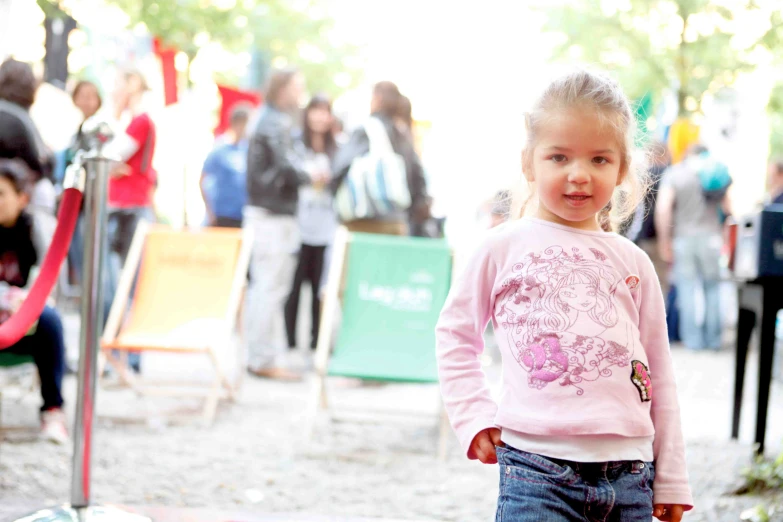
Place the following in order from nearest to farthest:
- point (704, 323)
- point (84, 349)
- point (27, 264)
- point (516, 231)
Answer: point (516, 231)
point (84, 349)
point (27, 264)
point (704, 323)

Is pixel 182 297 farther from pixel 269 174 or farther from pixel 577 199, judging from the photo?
pixel 577 199

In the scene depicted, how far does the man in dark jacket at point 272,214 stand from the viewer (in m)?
6.29

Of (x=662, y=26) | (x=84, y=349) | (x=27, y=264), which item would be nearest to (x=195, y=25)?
(x=27, y=264)

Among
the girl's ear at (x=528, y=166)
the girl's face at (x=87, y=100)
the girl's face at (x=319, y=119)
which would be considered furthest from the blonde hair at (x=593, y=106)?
the girl's face at (x=87, y=100)

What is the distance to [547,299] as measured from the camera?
1.87 metres

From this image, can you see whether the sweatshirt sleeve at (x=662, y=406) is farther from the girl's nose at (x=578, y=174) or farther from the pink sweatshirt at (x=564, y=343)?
the girl's nose at (x=578, y=174)

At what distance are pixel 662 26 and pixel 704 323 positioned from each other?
6.53 m

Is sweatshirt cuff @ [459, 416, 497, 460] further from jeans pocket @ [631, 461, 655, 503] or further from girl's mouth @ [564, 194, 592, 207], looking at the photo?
girl's mouth @ [564, 194, 592, 207]

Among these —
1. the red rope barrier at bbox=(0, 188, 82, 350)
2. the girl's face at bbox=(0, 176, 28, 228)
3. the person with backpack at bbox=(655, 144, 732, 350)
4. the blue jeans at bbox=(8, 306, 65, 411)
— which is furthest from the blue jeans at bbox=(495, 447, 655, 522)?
the person with backpack at bbox=(655, 144, 732, 350)

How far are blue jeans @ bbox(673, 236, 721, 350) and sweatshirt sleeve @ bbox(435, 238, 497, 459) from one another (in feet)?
23.7

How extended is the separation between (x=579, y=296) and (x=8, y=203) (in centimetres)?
368

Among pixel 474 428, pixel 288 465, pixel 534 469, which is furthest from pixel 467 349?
pixel 288 465

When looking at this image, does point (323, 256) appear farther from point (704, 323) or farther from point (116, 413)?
point (704, 323)

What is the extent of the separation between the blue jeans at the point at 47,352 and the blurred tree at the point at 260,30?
6294mm
